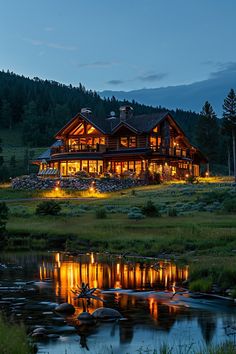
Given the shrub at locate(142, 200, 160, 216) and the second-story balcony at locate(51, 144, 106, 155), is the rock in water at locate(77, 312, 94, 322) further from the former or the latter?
the second-story balcony at locate(51, 144, 106, 155)

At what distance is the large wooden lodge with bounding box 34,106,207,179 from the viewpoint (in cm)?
7638

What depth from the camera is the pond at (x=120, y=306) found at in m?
13.8

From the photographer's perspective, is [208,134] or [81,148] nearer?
[81,148]

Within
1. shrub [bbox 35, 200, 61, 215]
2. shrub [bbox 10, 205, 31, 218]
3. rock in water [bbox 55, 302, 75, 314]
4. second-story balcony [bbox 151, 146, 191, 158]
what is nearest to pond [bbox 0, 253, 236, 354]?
rock in water [bbox 55, 302, 75, 314]

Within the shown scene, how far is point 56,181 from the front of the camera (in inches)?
2662

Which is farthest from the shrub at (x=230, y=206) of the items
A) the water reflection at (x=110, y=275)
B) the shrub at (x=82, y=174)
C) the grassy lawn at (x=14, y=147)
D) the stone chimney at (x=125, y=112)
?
the grassy lawn at (x=14, y=147)

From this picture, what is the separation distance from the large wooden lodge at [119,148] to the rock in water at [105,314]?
57191 mm

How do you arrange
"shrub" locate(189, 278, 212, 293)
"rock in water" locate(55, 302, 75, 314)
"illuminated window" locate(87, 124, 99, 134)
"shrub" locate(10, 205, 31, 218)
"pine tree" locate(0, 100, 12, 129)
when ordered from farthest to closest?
"pine tree" locate(0, 100, 12, 129) < "illuminated window" locate(87, 124, 99, 134) < "shrub" locate(10, 205, 31, 218) < "shrub" locate(189, 278, 212, 293) < "rock in water" locate(55, 302, 75, 314)

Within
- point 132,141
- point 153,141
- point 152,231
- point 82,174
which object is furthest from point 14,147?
point 152,231

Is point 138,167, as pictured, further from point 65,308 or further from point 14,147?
point 14,147

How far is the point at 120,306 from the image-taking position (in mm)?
17859

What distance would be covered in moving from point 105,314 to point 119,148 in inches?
2472

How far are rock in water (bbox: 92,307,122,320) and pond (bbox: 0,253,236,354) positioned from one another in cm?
42

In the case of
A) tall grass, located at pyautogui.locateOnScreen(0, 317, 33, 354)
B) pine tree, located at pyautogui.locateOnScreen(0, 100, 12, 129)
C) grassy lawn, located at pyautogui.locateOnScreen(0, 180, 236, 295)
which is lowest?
tall grass, located at pyautogui.locateOnScreen(0, 317, 33, 354)
